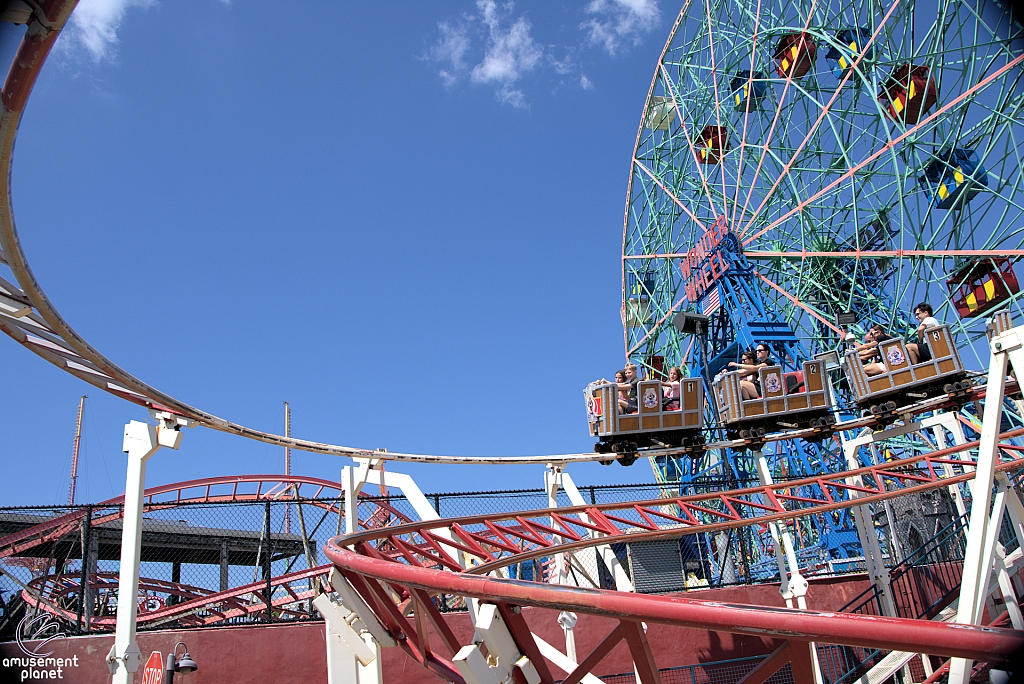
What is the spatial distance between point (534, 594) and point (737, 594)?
27.3 feet

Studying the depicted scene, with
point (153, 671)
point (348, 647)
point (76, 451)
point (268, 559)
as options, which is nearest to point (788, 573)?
point (268, 559)

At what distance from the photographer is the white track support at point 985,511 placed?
20.8 ft

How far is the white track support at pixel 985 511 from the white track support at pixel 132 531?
22.8 feet

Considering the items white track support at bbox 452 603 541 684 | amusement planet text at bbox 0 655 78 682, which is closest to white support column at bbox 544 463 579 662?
white track support at bbox 452 603 541 684

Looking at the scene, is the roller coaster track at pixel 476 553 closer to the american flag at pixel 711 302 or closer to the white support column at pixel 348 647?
the white support column at pixel 348 647

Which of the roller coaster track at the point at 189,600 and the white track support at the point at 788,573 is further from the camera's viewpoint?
the roller coaster track at the point at 189,600

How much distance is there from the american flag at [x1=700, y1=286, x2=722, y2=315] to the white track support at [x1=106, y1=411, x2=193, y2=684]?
15.6 meters

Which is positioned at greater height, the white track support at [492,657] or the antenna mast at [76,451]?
the antenna mast at [76,451]

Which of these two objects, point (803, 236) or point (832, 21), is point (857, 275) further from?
point (832, 21)

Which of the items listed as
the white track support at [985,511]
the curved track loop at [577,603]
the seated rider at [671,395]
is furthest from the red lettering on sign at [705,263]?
the white track support at [985,511]

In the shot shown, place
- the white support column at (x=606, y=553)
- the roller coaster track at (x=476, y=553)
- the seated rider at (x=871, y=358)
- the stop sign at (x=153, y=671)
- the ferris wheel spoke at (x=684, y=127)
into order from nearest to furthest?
the roller coaster track at (x=476, y=553) < the stop sign at (x=153, y=671) < the white support column at (x=606, y=553) < the seated rider at (x=871, y=358) < the ferris wheel spoke at (x=684, y=127)

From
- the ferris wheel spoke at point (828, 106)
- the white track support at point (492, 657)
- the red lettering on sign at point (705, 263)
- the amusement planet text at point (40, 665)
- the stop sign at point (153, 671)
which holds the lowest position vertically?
the white track support at point (492, 657)

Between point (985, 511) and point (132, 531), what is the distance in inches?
302

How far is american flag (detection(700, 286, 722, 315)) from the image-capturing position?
2100 centimetres
